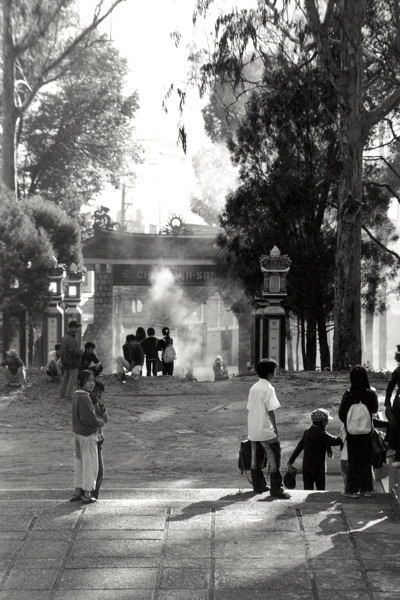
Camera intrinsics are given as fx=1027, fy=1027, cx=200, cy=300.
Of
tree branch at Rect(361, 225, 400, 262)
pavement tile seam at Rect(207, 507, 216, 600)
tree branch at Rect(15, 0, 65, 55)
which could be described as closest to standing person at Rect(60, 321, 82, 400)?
pavement tile seam at Rect(207, 507, 216, 600)

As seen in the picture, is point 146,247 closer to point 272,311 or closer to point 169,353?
point 169,353

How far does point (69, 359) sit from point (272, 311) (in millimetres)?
6156

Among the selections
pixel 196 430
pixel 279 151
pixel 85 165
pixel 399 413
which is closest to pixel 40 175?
pixel 85 165

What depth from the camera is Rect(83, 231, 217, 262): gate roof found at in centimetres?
3828

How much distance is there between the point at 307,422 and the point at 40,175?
3024 centimetres

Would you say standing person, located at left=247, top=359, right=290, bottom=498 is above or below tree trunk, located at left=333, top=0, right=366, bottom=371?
below

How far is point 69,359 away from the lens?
1848 cm

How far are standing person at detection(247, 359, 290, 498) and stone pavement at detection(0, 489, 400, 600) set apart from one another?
0.25 meters

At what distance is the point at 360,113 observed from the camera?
2483 centimetres

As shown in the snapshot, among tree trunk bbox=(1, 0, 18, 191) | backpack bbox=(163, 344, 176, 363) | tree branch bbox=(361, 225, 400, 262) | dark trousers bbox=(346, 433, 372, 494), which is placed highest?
tree trunk bbox=(1, 0, 18, 191)

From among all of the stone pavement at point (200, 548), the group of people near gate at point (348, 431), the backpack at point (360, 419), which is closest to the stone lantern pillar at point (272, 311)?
the group of people near gate at point (348, 431)

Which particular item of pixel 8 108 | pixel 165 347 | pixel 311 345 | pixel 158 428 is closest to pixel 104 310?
pixel 8 108

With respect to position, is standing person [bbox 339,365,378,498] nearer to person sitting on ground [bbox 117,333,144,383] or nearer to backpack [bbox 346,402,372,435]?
backpack [bbox 346,402,372,435]

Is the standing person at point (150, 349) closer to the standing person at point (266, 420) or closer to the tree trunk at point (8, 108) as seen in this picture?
the standing person at point (266, 420)
